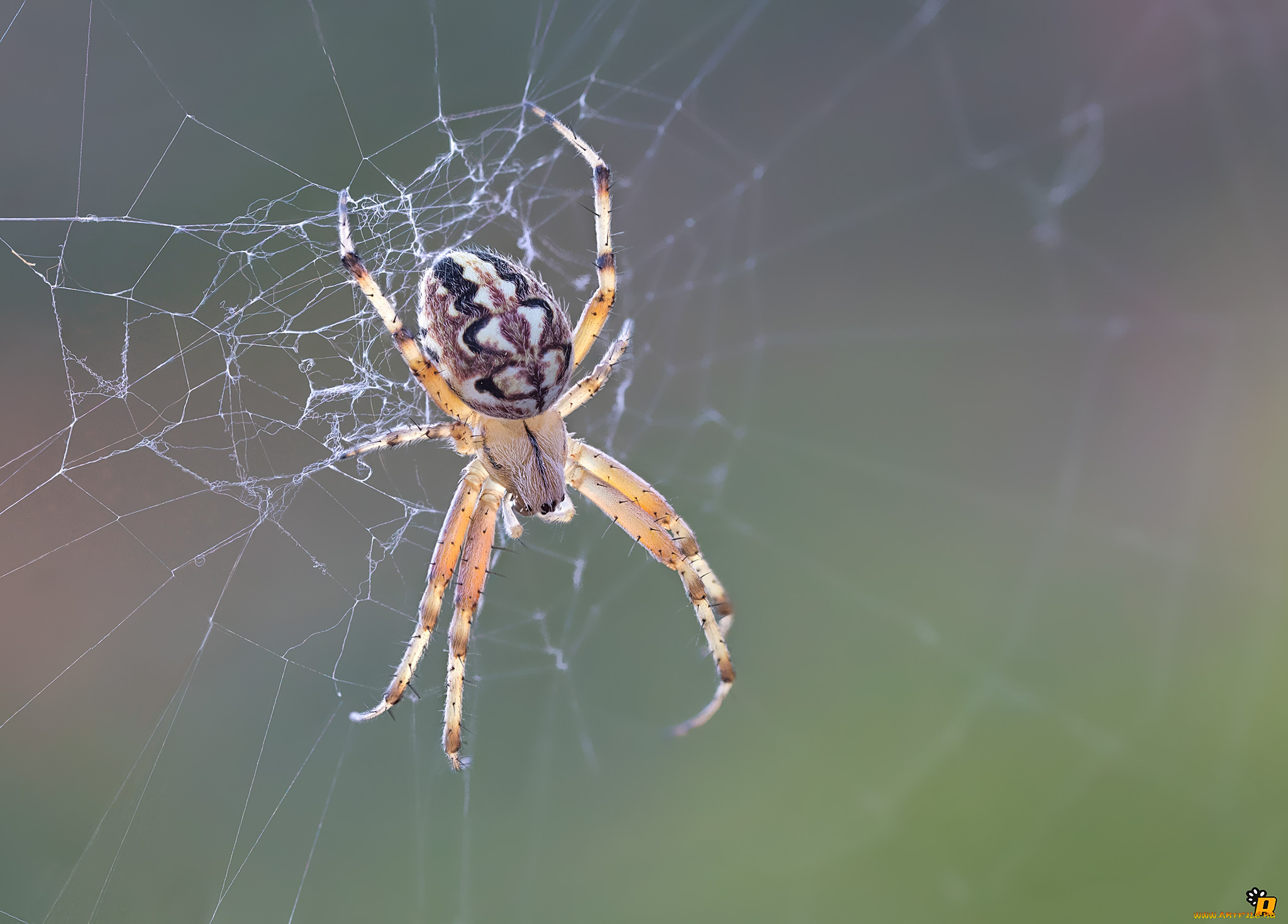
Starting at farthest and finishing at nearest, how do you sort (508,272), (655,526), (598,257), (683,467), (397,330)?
1. (683,467)
2. (655,526)
3. (598,257)
4. (508,272)
5. (397,330)

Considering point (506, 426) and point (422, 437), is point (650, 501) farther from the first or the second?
point (422, 437)

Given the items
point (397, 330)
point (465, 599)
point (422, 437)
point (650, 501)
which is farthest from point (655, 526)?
point (397, 330)

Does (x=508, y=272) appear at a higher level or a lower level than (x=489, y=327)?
higher

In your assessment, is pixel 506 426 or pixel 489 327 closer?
pixel 489 327

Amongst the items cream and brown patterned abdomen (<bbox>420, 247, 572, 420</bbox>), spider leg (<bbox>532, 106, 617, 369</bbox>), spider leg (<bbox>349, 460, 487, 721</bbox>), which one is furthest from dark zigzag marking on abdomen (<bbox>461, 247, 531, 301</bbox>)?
spider leg (<bbox>349, 460, 487, 721</bbox>)

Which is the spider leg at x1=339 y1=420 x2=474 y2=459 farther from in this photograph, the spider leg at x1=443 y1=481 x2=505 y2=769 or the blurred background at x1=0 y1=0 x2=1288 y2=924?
the blurred background at x1=0 y1=0 x2=1288 y2=924

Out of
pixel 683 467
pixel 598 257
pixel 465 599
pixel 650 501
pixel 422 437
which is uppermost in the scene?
pixel 683 467

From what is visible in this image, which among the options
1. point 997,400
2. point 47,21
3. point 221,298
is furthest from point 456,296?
point 997,400
